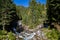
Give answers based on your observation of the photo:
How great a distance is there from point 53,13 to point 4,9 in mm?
16656

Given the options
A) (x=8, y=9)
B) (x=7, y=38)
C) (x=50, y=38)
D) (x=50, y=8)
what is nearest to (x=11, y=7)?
(x=8, y=9)

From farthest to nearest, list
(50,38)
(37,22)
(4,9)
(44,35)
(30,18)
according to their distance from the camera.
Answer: (30,18) < (37,22) < (4,9) < (44,35) < (50,38)

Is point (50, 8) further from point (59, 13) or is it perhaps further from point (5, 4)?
point (5, 4)

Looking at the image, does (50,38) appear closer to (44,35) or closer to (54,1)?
(44,35)

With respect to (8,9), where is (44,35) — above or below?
below

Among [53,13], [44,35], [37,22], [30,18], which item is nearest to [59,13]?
[53,13]

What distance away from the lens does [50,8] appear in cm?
5059

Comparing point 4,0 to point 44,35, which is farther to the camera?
point 4,0

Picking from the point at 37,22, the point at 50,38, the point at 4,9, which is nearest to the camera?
the point at 50,38

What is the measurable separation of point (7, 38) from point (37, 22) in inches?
1312

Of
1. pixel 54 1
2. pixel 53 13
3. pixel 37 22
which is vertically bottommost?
pixel 37 22

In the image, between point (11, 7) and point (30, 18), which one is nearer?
point (11, 7)

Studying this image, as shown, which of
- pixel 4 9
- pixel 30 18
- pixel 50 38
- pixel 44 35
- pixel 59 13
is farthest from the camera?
pixel 30 18

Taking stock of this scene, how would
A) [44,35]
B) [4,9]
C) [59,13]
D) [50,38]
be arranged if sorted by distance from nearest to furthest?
[50,38], [44,35], [59,13], [4,9]
